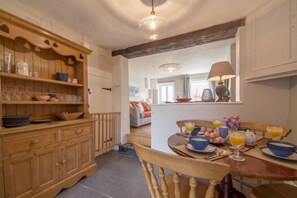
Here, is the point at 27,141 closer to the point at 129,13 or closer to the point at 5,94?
the point at 5,94

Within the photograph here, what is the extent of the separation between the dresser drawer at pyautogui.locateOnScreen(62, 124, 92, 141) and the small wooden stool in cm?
197

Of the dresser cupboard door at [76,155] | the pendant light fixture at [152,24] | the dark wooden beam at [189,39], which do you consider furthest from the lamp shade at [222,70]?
the dresser cupboard door at [76,155]

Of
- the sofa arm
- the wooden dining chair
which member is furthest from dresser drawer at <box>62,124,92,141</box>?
the sofa arm

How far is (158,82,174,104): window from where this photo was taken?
24.5 ft

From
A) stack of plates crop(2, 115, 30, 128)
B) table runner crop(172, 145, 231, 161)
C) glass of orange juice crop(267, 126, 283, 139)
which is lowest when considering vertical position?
table runner crop(172, 145, 231, 161)

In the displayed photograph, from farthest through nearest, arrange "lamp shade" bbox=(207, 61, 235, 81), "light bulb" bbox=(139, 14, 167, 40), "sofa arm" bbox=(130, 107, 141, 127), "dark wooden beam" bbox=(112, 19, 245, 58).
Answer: "sofa arm" bbox=(130, 107, 141, 127), "dark wooden beam" bbox=(112, 19, 245, 58), "lamp shade" bbox=(207, 61, 235, 81), "light bulb" bbox=(139, 14, 167, 40)

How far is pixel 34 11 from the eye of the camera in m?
1.83

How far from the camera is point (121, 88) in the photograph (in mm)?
3139

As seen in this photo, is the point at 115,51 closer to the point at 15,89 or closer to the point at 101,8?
the point at 101,8

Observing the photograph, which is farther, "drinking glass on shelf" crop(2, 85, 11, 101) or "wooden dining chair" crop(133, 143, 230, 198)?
"drinking glass on shelf" crop(2, 85, 11, 101)

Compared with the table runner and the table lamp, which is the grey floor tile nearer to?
the table runner

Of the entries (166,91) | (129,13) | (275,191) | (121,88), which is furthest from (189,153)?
(166,91)

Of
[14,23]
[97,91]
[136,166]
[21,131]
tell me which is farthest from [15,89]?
[136,166]

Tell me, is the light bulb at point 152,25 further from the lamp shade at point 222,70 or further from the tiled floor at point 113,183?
the tiled floor at point 113,183
